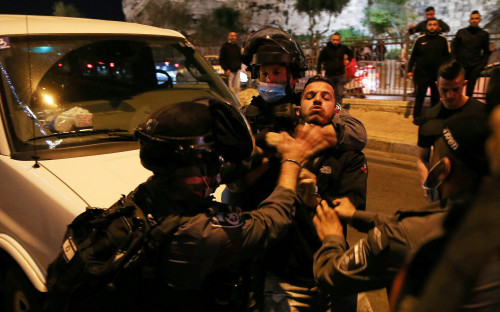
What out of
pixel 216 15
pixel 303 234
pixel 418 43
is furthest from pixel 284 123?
pixel 216 15

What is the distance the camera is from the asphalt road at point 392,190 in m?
5.33

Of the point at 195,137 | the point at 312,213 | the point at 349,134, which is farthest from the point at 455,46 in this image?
the point at 195,137

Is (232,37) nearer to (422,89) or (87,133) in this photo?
(422,89)

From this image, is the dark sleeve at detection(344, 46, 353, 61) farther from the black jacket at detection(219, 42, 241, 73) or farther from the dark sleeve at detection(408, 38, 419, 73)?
the black jacket at detection(219, 42, 241, 73)

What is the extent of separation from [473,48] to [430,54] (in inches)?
36.7

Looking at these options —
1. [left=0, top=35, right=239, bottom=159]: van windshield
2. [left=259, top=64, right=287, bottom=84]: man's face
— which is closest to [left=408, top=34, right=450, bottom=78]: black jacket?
[left=0, top=35, right=239, bottom=159]: van windshield

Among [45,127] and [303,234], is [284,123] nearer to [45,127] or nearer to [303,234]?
[303,234]

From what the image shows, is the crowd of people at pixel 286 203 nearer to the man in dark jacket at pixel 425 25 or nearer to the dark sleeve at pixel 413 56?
the dark sleeve at pixel 413 56

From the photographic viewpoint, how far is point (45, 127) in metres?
2.71

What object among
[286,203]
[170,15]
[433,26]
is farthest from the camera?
[170,15]

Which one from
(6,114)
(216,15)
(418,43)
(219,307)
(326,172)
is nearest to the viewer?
(219,307)

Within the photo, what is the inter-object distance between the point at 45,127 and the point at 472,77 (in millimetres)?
8416

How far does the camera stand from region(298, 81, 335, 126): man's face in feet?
5.94

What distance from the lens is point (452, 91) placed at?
3762mm
